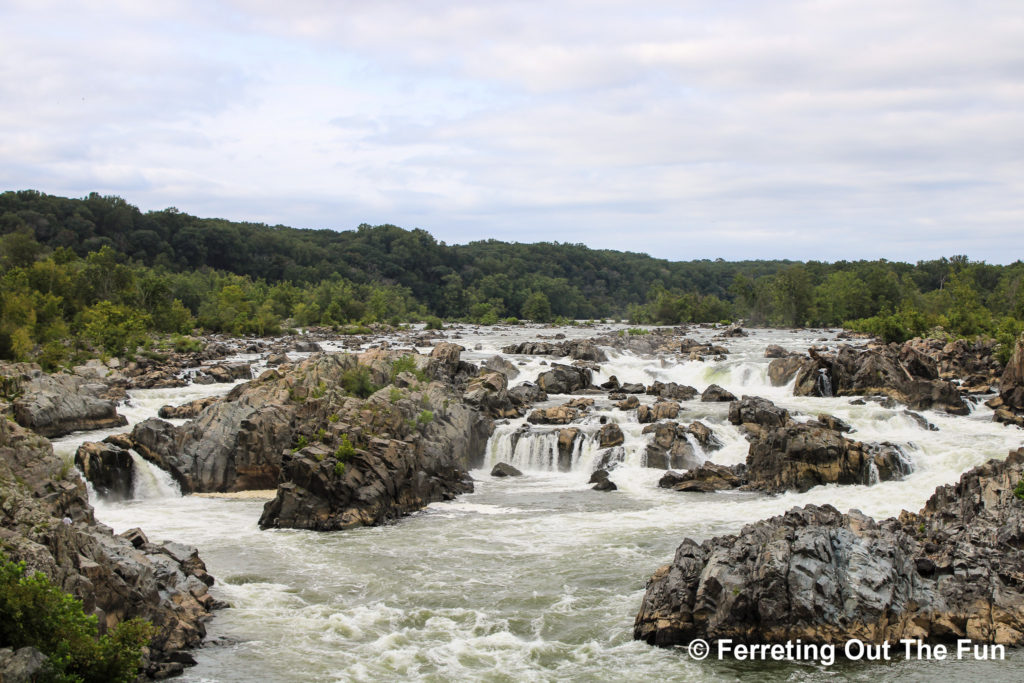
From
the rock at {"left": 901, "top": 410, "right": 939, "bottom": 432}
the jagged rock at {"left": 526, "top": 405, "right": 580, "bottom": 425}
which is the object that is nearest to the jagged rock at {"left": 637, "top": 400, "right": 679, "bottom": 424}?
the jagged rock at {"left": 526, "top": 405, "right": 580, "bottom": 425}

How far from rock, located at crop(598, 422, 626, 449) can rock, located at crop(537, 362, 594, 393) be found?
422 inches

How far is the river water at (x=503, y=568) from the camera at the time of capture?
45.4 ft

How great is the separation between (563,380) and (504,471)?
535 inches

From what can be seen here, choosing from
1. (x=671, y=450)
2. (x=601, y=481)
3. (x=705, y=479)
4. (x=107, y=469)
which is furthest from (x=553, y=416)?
(x=107, y=469)

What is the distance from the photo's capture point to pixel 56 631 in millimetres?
11492

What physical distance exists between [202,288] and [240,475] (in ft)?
240

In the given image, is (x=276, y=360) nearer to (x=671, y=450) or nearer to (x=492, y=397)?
(x=492, y=397)

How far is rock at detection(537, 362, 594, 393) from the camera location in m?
41.9

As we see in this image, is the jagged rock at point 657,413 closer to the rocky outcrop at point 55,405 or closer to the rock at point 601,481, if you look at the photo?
the rock at point 601,481

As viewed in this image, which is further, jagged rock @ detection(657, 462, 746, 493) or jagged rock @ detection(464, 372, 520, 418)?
jagged rock @ detection(464, 372, 520, 418)

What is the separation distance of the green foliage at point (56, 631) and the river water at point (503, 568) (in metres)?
1.57

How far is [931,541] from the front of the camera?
655 inches

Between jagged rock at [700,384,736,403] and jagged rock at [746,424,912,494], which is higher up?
jagged rock at [700,384,736,403]

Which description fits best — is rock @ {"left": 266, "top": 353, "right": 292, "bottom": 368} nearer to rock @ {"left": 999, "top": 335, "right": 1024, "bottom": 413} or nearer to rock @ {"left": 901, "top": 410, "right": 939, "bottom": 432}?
rock @ {"left": 901, "top": 410, "right": 939, "bottom": 432}
